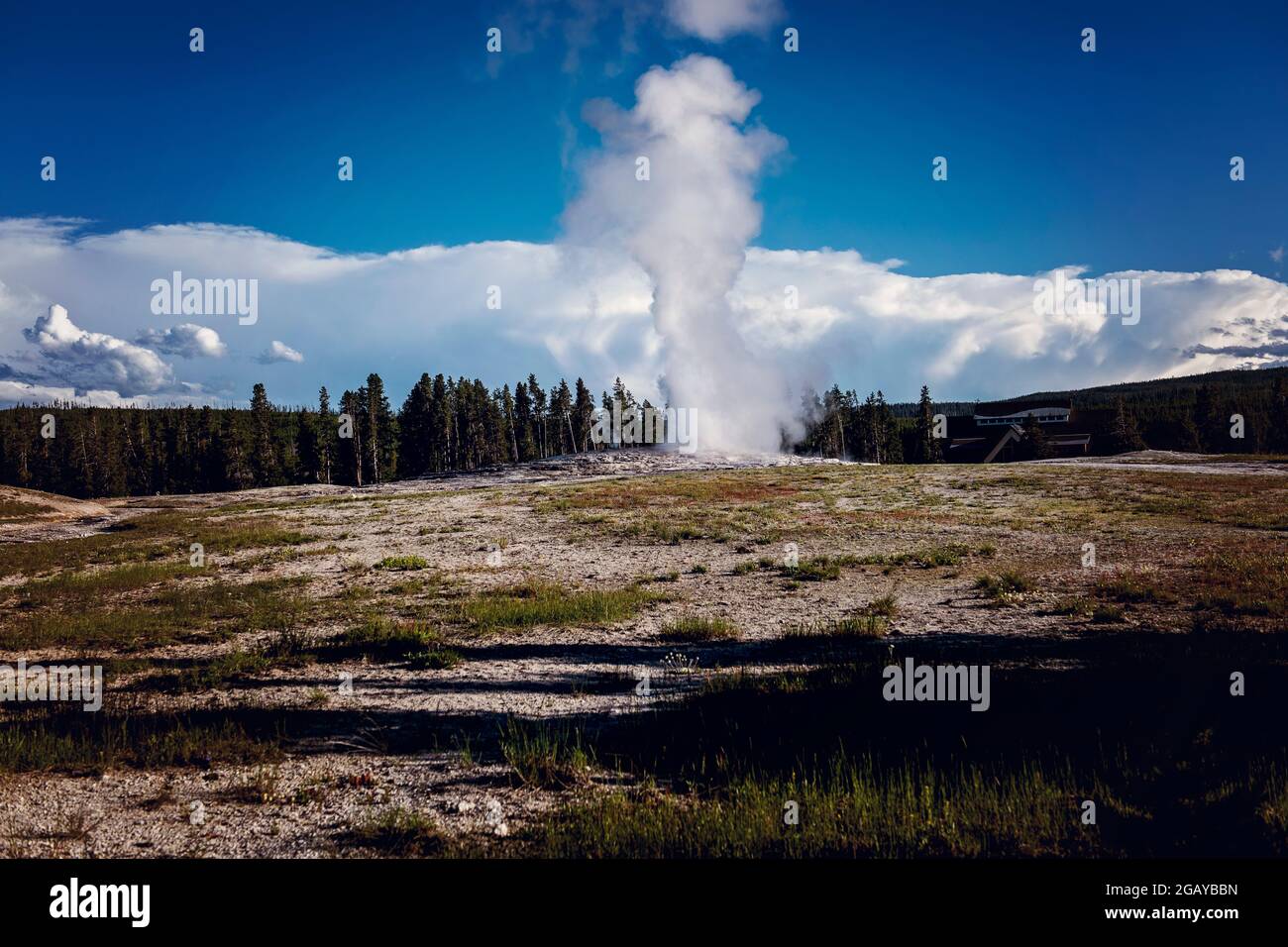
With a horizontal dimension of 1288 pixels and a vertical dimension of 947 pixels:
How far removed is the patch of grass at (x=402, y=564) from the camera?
72.4ft

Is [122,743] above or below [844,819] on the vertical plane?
below

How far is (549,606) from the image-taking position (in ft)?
49.9

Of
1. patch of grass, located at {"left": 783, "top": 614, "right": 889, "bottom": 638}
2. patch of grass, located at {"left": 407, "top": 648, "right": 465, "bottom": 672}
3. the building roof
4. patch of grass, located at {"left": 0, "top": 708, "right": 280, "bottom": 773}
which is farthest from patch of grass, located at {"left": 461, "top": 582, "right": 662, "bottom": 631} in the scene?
the building roof

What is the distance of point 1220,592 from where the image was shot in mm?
14211

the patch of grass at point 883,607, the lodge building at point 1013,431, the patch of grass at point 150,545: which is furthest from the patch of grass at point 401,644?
the lodge building at point 1013,431

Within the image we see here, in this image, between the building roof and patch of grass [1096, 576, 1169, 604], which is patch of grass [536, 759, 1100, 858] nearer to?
patch of grass [1096, 576, 1169, 604]

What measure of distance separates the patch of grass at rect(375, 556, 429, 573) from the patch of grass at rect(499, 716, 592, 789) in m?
15.1

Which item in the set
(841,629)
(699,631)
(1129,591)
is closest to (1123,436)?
(1129,591)

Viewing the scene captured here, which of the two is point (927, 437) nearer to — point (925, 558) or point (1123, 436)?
point (1123, 436)

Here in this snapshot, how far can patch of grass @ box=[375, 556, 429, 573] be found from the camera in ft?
72.4

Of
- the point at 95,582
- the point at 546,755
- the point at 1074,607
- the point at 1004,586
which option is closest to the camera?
the point at 546,755

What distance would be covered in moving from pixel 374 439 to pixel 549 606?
99.1m
